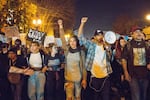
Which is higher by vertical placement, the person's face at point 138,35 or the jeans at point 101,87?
the person's face at point 138,35

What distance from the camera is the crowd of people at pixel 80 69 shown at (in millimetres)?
9953

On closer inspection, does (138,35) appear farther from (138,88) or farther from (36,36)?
(36,36)

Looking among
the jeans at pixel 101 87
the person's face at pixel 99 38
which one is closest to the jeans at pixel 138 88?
the jeans at pixel 101 87

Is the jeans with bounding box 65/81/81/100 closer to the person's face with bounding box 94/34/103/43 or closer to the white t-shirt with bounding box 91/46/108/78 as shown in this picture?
the white t-shirt with bounding box 91/46/108/78

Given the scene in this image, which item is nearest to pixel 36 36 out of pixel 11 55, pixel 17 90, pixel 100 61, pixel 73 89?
pixel 11 55

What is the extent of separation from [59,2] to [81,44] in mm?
48527

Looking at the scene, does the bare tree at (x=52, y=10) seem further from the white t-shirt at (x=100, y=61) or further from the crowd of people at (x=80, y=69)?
the white t-shirt at (x=100, y=61)

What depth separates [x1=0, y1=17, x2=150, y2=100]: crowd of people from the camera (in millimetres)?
9953

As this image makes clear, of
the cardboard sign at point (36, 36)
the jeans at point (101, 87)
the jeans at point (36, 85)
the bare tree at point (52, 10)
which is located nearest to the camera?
the jeans at point (101, 87)

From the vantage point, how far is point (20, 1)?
26.9m

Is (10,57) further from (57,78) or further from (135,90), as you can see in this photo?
(135,90)

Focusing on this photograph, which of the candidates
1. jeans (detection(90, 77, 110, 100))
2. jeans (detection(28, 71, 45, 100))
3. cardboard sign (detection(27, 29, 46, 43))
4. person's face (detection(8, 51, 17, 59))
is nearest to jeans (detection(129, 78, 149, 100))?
jeans (detection(90, 77, 110, 100))

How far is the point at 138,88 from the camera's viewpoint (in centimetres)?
1002

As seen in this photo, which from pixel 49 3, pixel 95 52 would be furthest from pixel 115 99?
pixel 49 3
